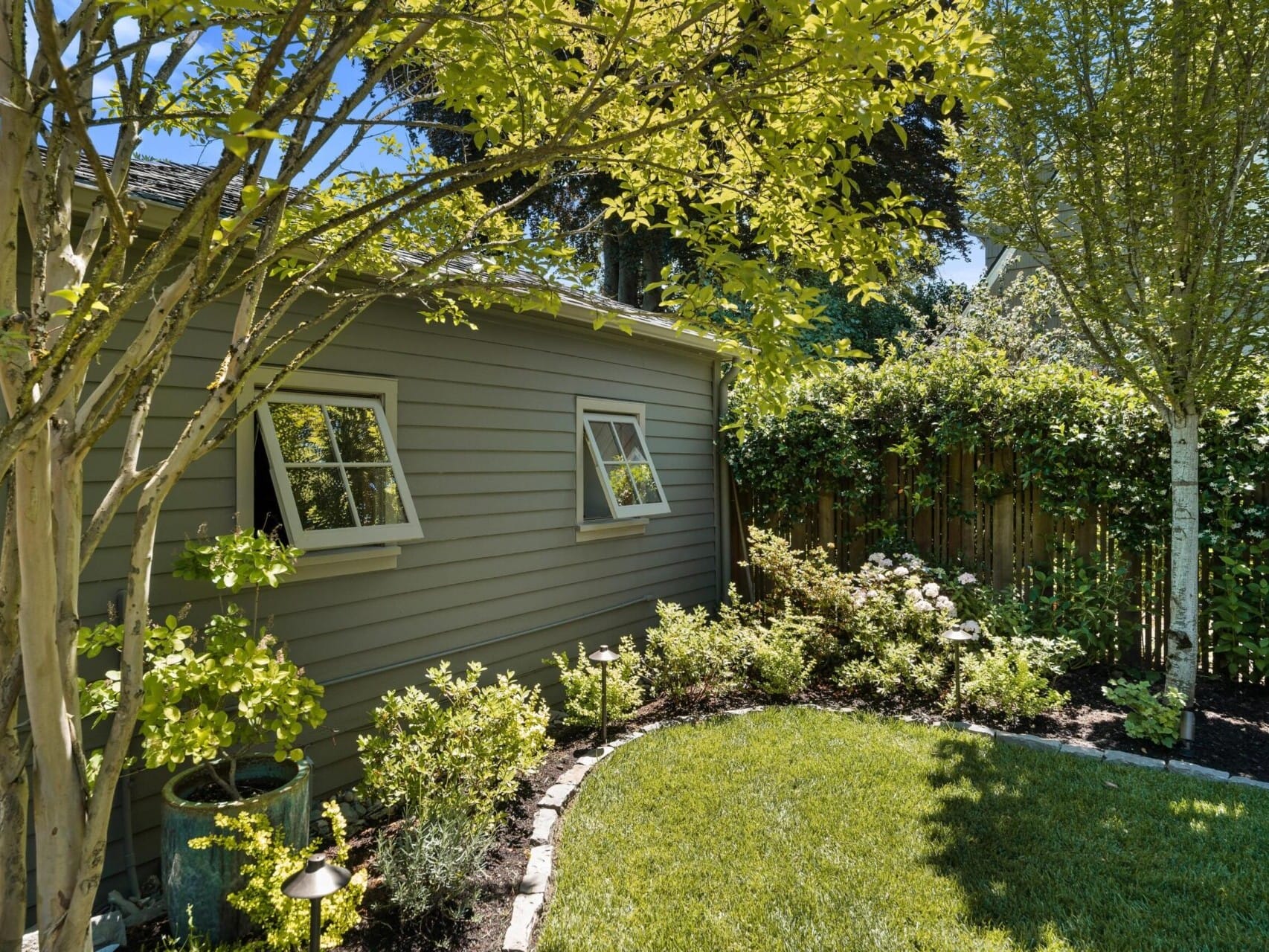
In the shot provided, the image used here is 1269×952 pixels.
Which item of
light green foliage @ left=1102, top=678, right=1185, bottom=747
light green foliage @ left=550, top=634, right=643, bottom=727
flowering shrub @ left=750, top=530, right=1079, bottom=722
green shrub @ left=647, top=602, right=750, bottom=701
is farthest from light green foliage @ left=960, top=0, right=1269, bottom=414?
light green foliage @ left=550, top=634, right=643, bottom=727

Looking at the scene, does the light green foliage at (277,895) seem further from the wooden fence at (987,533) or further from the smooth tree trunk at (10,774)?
the wooden fence at (987,533)

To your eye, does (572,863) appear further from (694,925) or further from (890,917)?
(890,917)

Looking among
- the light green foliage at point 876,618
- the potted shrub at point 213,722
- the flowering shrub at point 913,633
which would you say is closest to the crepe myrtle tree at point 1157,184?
the flowering shrub at point 913,633

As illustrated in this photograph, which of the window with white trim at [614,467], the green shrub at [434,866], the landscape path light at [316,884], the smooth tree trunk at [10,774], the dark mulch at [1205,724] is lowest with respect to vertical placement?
the dark mulch at [1205,724]

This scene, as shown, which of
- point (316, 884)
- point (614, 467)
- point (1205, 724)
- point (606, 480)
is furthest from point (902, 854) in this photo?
point (614, 467)

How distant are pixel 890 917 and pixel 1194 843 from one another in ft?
4.96

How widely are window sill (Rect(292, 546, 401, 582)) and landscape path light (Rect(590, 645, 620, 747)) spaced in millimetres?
1335

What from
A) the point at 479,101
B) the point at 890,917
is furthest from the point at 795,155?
the point at 890,917

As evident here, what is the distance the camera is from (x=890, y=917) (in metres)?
2.59

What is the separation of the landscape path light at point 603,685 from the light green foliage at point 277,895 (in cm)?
178

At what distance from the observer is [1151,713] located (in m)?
4.12

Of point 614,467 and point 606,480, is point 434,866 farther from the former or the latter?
point 614,467

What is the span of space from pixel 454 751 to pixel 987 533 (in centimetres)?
474

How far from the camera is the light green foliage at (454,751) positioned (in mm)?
3227
